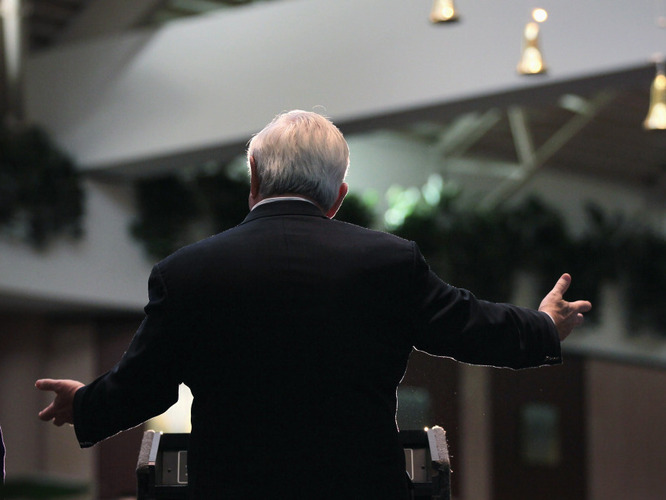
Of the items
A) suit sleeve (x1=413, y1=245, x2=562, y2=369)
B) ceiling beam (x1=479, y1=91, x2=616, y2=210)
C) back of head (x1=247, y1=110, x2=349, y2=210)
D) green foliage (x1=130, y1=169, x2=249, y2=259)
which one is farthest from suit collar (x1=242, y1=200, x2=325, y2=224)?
ceiling beam (x1=479, y1=91, x2=616, y2=210)

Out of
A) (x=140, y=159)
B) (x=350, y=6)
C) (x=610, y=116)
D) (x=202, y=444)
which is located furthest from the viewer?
(x=610, y=116)

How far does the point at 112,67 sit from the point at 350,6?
2.20 m

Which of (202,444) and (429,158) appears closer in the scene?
(202,444)

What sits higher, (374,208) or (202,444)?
(374,208)

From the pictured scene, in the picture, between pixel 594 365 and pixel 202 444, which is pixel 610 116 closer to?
pixel 594 365

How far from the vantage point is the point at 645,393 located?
1218 cm

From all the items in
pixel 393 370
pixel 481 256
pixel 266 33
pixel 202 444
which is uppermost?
pixel 266 33

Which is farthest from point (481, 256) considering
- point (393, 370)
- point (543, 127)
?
point (393, 370)

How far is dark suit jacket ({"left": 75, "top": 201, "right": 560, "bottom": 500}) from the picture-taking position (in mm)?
1729

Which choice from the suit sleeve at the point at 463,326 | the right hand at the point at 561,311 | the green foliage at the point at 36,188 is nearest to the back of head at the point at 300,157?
the suit sleeve at the point at 463,326

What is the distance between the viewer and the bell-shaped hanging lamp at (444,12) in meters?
5.39

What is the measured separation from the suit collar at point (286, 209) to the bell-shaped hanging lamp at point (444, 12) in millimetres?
3735

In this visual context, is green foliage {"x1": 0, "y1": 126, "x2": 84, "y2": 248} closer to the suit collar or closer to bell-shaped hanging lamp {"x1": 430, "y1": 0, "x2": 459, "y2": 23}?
bell-shaped hanging lamp {"x1": 430, "y1": 0, "x2": 459, "y2": 23}

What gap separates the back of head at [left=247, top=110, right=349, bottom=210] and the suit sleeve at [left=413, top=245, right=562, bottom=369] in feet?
0.63
